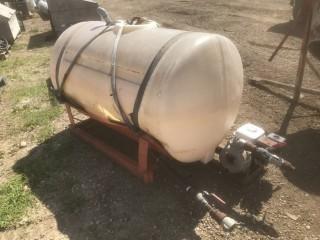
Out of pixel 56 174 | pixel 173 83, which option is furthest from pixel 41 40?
pixel 173 83

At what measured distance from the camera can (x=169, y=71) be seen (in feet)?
13.4

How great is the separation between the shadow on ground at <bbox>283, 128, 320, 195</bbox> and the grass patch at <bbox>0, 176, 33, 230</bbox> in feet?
13.3

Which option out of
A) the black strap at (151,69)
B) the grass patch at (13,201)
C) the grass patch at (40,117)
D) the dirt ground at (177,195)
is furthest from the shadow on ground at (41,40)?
the black strap at (151,69)

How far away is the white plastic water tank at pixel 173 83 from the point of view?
4.13 m

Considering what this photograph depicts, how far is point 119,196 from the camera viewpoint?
202 inches

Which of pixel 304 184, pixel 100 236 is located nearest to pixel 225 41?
pixel 304 184

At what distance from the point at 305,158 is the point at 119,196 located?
123 inches

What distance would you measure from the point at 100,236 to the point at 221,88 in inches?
99.1

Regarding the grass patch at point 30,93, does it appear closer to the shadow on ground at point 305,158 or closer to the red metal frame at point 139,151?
the red metal frame at point 139,151

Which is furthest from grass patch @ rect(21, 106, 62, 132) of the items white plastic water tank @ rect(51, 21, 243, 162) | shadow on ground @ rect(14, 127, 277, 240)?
white plastic water tank @ rect(51, 21, 243, 162)

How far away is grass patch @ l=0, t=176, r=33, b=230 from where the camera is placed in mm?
4891

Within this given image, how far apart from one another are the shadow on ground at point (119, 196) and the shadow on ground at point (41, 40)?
7535mm

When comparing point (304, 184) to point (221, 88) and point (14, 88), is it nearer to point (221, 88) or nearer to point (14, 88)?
point (221, 88)

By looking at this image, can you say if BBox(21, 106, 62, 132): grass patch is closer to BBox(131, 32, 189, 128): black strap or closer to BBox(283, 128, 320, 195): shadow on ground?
BBox(131, 32, 189, 128): black strap
